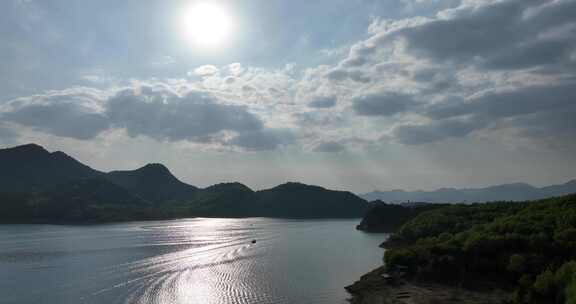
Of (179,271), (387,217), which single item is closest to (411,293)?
(179,271)

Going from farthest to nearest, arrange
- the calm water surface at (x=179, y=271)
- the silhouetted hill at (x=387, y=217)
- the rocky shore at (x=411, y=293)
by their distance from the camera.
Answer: the silhouetted hill at (x=387, y=217) < the calm water surface at (x=179, y=271) < the rocky shore at (x=411, y=293)

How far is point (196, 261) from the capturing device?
86.6m

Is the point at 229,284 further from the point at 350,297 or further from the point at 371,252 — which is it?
the point at 371,252

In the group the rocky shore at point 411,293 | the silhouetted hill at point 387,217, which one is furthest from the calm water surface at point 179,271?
the silhouetted hill at point 387,217

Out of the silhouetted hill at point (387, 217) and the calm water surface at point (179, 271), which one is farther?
the silhouetted hill at point (387, 217)

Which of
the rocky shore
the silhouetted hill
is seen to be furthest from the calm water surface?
the silhouetted hill

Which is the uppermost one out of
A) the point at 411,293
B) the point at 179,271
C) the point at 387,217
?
the point at 387,217

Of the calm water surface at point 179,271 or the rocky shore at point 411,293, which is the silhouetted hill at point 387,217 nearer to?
the calm water surface at point 179,271

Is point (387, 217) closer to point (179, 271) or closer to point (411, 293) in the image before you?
point (179, 271)

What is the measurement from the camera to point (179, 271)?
2918 inches

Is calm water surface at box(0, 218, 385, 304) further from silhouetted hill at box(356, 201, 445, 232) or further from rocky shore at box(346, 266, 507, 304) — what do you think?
silhouetted hill at box(356, 201, 445, 232)

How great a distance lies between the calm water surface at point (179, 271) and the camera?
183 feet

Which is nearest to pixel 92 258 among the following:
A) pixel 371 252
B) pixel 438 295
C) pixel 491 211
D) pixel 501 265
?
pixel 371 252

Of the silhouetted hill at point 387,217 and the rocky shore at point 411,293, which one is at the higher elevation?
the silhouetted hill at point 387,217
